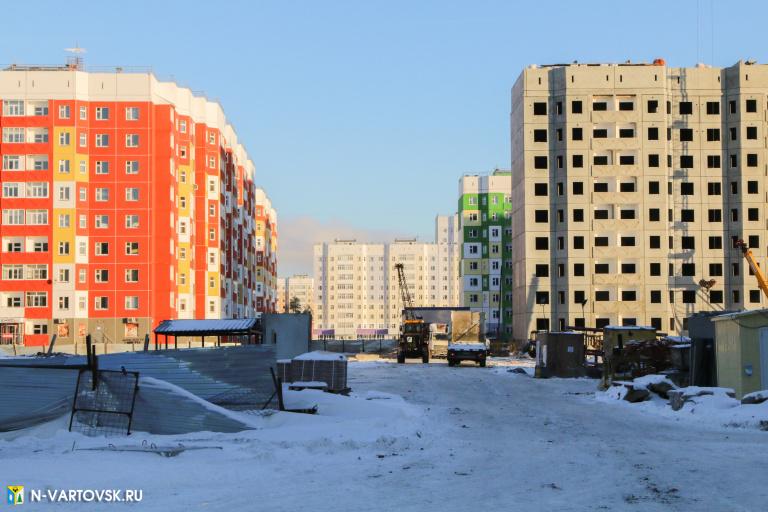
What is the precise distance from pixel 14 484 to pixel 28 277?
274 ft

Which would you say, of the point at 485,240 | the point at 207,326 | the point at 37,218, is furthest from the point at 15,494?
the point at 485,240

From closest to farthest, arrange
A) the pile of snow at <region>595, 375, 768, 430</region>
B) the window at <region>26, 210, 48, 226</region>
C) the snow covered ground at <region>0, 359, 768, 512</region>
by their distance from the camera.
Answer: the snow covered ground at <region>0, 359, 768, 512</region>, the pile of snow at <region>595, 375, 768, 430</region>, the window at <region>26, 210, 48, 226</region>

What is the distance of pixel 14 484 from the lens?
12.8 meters

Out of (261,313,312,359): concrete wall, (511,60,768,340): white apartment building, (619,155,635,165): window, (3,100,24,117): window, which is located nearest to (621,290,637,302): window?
(511,60,768,340): white apartment building

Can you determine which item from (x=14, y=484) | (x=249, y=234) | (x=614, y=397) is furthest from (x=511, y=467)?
(x=249, y=234)

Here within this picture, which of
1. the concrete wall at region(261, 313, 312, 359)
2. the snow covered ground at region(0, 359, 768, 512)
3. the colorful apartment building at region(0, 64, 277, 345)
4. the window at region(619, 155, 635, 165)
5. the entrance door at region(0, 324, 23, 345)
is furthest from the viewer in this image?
the window at region(619, 155, 635, 165)

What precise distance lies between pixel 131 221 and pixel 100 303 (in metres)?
9.21

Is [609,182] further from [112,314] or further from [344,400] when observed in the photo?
[344,400]

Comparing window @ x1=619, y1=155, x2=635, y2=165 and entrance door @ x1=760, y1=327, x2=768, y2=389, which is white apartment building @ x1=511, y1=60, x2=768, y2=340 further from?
entrance door @ x1=760, y1=327, x2=768, y2=389

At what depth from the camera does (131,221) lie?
300ft

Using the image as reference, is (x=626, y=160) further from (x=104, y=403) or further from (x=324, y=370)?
(x=104, y=403)

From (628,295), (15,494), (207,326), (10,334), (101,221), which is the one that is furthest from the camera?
(628,295)

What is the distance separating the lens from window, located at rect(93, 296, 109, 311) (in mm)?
89812

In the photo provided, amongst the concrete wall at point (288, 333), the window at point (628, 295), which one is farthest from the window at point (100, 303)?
the window at point (628, 295)
